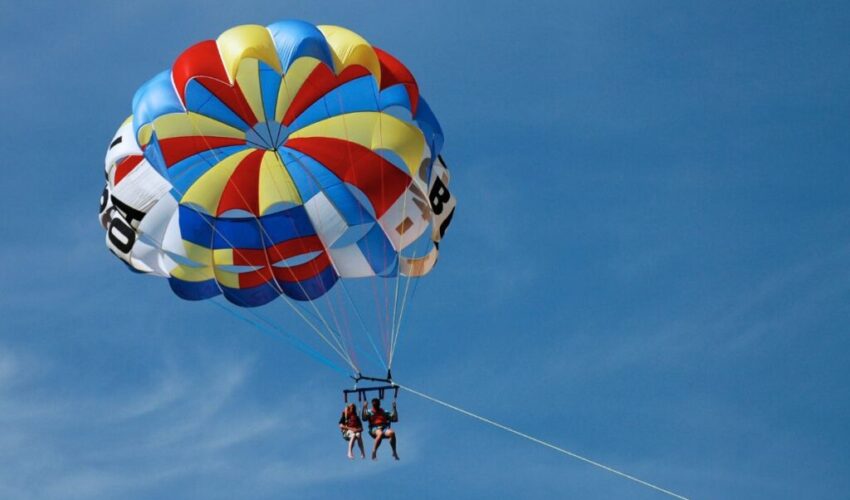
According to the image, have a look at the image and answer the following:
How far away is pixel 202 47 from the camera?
74.1ft

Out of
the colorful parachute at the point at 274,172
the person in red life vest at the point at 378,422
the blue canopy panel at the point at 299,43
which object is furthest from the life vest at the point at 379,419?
the blue canopy panel at the point at 299,43

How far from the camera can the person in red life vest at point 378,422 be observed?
21.7 metres

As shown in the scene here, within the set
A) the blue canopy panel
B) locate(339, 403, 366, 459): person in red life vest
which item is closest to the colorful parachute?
the blue canopy panel

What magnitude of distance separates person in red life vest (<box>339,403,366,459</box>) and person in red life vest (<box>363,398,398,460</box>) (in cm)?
16

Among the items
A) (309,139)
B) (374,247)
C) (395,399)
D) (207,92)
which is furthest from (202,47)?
(395,399)

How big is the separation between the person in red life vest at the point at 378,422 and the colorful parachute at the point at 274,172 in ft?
9.66

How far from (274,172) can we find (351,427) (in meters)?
4.34

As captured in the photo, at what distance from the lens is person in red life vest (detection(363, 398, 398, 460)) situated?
71.1 feet

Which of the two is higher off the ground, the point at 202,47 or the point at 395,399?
the point at 202,47

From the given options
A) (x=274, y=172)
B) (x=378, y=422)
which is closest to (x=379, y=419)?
(x=378, y=422)

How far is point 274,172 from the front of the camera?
77.3 ft

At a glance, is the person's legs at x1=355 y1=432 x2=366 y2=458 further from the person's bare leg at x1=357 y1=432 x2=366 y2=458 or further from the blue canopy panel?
the blue canopy panel

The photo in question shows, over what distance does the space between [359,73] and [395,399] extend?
5023mm

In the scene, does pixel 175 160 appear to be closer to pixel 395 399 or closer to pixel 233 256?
pixel 233 256
